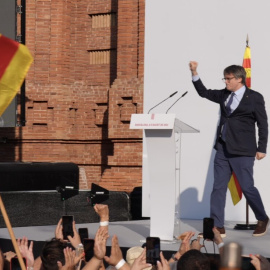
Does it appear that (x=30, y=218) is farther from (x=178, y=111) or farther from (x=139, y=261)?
(x=139, y=261)

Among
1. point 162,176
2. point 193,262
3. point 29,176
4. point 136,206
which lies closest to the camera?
point 193,262

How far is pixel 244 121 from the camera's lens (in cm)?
718

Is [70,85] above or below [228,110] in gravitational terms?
above

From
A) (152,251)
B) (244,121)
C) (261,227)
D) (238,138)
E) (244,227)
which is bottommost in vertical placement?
(244,227)

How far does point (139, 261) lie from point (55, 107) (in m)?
9.91

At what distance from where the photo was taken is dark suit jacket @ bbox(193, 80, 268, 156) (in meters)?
7.11

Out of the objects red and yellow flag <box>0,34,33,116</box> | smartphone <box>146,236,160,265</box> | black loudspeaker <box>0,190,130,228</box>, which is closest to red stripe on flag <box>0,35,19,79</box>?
red and yellow flag <box>0,34,33,116</box>

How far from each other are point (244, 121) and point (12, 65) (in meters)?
2.90

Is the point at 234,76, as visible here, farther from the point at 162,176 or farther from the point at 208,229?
the point at 208,229

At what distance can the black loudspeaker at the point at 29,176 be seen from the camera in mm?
11179

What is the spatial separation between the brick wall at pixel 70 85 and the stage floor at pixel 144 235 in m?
4.79

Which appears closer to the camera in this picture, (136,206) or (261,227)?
(261,227)

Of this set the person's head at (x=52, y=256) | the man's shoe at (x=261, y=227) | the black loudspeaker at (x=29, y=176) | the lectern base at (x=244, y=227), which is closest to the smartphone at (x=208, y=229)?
the person's head at (x=52, y=256)

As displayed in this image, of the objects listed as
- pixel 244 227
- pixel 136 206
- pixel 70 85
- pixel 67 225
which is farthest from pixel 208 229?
pixel 70 85
